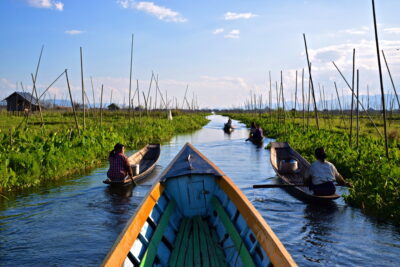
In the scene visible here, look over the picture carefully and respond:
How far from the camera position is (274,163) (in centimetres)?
1204

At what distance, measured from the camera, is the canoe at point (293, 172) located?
8.74 metres

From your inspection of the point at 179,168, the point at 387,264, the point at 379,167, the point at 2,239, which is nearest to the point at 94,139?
the point at 2,239

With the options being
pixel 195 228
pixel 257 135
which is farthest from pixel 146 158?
pixel 257 135

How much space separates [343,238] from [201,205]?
2.80m

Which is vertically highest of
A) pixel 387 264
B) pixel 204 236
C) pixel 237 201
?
pixel 237 201

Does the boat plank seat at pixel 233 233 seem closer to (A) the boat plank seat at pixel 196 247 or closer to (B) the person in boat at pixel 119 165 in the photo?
(A) the boat plank seat at pixel 196 247

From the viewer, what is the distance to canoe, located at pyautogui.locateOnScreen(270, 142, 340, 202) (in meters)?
8.74

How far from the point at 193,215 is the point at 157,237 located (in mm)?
1514

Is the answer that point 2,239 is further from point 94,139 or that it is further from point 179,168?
point 94,139

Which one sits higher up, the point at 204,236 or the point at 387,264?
the point at 204,236

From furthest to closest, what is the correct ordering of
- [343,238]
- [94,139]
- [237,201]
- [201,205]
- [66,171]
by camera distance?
[94,139]
[66,171]
[343,238]
[201,205]
[237,201]

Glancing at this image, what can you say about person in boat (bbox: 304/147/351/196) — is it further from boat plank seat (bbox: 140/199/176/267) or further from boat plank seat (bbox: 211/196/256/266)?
boat plank seat (bbox: 140/199/176/267)

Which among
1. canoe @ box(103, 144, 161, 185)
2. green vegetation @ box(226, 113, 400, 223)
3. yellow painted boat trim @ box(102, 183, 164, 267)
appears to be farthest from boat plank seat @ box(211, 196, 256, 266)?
canoe @ box(103, 144, 161, 185)

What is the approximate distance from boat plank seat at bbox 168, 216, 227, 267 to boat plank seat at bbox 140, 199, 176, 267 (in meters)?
0.28
